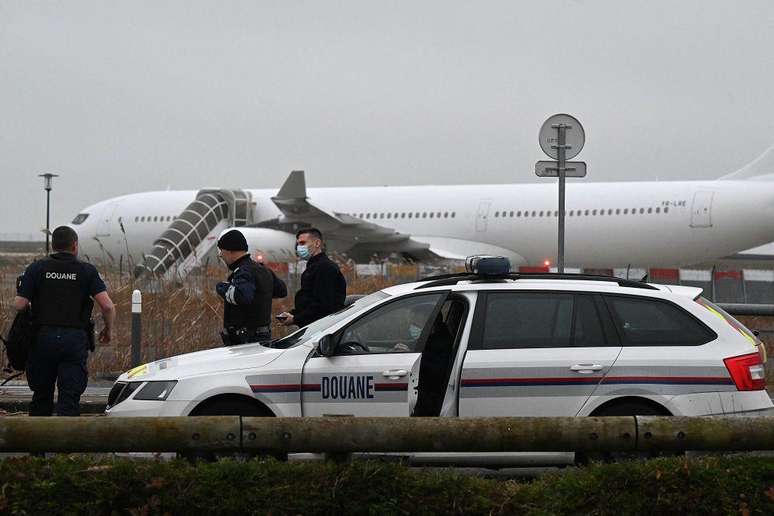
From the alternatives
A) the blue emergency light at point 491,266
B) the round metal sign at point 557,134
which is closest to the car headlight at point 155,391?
the blue emergency light at point 491,266

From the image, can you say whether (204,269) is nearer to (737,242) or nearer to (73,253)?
(73,253)

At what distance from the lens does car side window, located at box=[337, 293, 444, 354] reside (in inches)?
297

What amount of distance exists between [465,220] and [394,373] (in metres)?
23.6

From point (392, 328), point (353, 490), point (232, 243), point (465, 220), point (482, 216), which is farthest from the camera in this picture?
point (465, 220)

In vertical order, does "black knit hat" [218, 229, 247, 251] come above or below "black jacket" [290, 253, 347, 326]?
above

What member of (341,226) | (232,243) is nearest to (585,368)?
(232,243)

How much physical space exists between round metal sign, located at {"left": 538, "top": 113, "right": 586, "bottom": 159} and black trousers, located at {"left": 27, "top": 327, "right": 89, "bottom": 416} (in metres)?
5.88

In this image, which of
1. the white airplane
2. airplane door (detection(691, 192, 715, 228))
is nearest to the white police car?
the white airplane

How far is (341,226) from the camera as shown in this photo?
3161 centimetres

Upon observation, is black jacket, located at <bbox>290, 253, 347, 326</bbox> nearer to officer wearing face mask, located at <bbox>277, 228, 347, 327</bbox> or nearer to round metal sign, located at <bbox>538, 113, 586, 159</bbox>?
officer wearing face mask, located at <bbox>277, 228, 347, 327</bbox>

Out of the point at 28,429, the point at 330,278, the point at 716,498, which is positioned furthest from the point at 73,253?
the point at 716,498

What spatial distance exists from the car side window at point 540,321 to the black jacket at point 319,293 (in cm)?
260

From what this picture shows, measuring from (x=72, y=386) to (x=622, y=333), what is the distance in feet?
12.6

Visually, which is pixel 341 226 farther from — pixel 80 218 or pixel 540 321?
pixel 540 321
